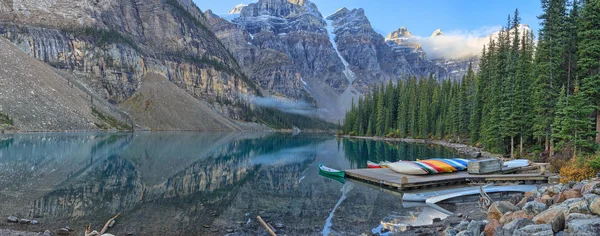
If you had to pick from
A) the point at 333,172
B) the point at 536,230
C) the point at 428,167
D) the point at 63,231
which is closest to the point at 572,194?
the point at 536,230

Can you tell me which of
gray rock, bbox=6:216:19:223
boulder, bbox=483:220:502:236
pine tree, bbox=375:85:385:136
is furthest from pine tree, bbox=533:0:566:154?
pine tree, bbox=375:85:385:136

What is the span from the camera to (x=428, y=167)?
1304 inches

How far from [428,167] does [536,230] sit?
24.6m

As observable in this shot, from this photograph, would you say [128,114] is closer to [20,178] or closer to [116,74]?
[116,74]

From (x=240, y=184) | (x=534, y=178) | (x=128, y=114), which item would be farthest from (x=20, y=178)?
(x=128, y=114)

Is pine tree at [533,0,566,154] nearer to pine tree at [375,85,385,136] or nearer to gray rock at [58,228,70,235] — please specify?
gray rock at [58,228,70,235]

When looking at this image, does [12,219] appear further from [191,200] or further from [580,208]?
[580,208]

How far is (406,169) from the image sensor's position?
33.4m

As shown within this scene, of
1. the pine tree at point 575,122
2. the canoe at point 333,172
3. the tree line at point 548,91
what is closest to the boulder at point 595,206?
the tree line at point 548,91

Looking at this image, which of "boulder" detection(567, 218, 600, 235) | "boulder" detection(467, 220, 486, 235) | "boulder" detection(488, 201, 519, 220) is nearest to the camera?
"boulder" detection(567, 218, 600, 235)

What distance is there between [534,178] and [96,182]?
3355 centimetres

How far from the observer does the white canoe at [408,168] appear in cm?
3271

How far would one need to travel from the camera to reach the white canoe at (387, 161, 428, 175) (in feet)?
107

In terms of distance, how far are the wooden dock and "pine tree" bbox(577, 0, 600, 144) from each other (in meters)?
6.34
